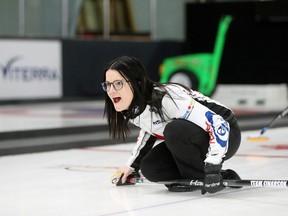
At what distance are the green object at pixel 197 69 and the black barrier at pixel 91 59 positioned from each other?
2.32 ft

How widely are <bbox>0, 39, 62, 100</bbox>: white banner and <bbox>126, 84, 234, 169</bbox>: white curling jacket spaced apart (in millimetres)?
8122

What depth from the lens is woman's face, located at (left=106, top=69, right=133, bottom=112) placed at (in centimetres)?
351

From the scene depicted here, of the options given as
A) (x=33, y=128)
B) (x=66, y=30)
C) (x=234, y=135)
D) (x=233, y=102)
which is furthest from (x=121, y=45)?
(x=234, y=135)

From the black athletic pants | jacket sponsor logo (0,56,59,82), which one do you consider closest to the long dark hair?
the black athletic pants

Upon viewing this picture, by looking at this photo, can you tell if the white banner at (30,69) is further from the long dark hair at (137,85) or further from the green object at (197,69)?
the long dark hair at (137,85)

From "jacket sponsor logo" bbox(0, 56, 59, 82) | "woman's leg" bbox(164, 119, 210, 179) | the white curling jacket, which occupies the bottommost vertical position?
"jacket sponsor logo" bbox(0, 56, 59, 82)

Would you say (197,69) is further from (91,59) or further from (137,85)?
(137,85)

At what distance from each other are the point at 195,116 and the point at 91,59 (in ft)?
31.4

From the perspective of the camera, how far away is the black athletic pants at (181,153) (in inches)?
139

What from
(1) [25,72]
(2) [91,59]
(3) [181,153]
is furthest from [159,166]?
(2) [91,59]

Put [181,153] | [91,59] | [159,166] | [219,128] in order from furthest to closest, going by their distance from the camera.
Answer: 1. [91,59]
2. [159,166]
3. [181,153]
4. [219,128]

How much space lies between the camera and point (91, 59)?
13008mm

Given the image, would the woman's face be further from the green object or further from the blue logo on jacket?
the green object

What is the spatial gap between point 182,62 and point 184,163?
30.1 feet
